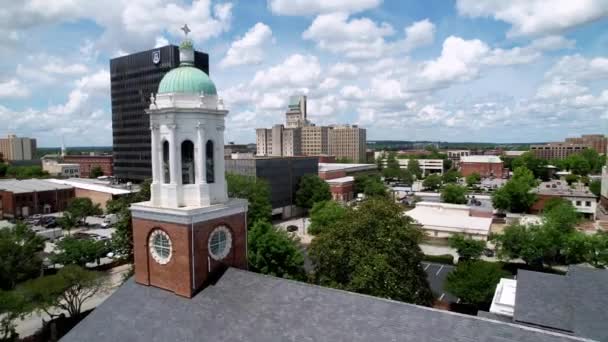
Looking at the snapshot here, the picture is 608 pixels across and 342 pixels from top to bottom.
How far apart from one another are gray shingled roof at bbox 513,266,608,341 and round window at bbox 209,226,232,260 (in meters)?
16.1

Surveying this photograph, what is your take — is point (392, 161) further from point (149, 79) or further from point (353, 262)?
point (353, 262)

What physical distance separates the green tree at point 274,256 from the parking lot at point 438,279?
11.3 meters

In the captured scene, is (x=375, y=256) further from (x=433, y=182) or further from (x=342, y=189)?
(x=433, y=182)

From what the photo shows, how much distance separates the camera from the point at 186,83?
16281 mm

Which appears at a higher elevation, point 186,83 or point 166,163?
point 186,83

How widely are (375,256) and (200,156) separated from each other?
442 inches

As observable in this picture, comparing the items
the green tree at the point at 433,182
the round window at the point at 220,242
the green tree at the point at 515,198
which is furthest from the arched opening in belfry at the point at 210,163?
the green tree at the point at 433,182

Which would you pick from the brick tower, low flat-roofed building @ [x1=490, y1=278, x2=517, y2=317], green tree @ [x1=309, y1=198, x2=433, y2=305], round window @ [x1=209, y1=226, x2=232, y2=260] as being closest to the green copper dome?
the brick tower

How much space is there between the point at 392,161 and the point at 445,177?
34679 mm

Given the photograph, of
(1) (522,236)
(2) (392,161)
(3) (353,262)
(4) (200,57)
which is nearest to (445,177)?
(2) (392,161)

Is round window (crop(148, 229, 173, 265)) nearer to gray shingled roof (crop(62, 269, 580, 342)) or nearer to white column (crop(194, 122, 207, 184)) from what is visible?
gray shingled roof (crop(62, 269, 580, 342))

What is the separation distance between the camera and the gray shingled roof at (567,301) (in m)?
18.8

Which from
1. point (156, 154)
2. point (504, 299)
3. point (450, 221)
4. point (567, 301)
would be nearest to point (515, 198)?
point (450, 221)

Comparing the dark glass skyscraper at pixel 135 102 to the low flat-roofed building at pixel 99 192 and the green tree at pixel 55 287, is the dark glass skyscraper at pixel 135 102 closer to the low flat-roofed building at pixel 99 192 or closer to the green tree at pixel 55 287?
the low flat-roofed building at pixel 99 192
